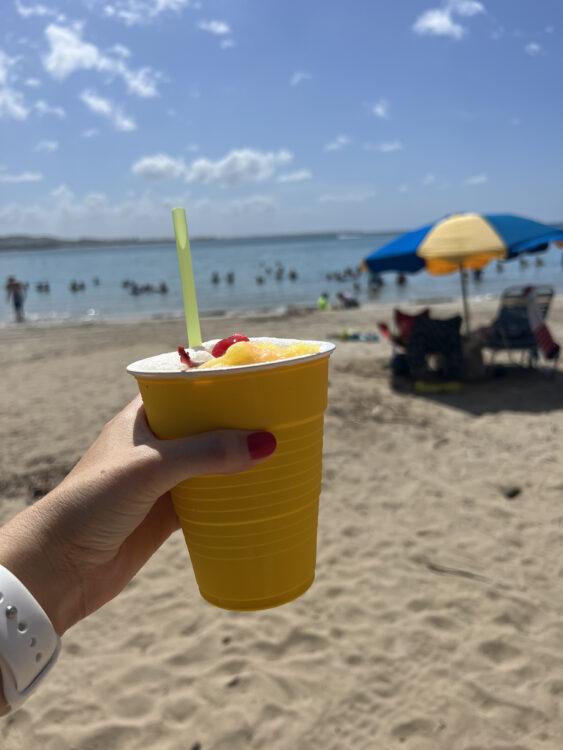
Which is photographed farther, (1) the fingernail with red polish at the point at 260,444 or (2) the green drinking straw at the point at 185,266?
(2) the green drinking straw at the point at 185,266

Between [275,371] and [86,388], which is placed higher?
[275,371]

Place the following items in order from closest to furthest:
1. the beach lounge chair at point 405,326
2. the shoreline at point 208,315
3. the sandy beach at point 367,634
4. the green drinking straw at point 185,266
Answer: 1. the green drinking straw at point 185,266
2. the sandy beach at point 367,634
3. the beach lounge chair at point 405,326
4. the shoreline at point 208,315

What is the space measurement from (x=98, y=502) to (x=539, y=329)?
8466 mm

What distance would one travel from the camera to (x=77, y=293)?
122 feet

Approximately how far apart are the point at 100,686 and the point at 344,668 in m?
1.21

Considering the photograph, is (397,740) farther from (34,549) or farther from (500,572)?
(34,549)

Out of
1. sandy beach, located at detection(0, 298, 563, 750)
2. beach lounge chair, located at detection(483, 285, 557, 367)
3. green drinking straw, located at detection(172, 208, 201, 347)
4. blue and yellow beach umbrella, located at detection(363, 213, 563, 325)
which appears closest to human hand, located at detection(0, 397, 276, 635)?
green drinking straw, located at detection(172, 208, 201, 347)

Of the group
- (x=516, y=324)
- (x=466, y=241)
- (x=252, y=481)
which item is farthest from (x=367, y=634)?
(x=516, y=324)

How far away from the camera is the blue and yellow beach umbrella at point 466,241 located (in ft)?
26.1

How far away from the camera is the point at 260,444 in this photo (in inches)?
51.8

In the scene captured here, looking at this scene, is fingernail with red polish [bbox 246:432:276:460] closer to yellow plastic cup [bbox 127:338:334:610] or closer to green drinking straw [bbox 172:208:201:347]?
yellow plastic cup [bbox 127:338:334:610]

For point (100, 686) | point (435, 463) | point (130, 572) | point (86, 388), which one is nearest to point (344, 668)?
point (100, 686)

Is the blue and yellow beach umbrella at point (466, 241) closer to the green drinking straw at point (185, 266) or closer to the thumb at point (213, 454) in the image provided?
the green drinking straw at point (185, 266)

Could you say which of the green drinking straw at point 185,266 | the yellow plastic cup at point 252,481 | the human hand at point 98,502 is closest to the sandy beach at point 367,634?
A: the yellow plastic cup at point 252,481
